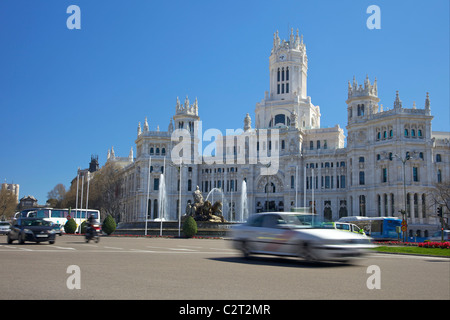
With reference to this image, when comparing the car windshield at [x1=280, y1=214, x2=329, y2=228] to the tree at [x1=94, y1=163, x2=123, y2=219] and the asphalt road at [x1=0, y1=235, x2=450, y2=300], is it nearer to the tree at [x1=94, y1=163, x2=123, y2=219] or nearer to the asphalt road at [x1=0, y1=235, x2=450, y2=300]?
the asphalt road at [x1=0, y1=235, x2=450, y2=300]

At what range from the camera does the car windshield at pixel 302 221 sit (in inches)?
596

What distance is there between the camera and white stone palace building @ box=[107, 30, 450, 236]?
68438 mm

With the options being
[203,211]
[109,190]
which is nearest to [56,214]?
[203,211]

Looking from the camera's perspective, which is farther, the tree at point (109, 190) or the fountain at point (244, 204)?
the tree at point (109, 190)

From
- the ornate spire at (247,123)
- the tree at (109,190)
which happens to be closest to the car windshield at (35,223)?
the tree at (109,190)

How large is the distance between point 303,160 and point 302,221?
228ft

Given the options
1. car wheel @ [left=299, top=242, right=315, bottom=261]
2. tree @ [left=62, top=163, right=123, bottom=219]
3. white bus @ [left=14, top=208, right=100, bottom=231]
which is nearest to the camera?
car wheel @ [left=299, top=242, right=315, bottom=261]

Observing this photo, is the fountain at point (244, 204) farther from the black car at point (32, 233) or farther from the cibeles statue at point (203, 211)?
the black car at point (32, 233)

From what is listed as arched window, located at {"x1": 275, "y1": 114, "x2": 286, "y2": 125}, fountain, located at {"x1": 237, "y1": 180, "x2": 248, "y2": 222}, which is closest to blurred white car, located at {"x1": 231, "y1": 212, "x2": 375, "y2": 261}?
fountain, located at {"x1": 237, "y1": 180, "x2": 248, "y2": 222}

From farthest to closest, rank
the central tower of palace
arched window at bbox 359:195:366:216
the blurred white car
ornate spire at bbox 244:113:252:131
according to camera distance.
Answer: the central tower of palace → ornate spire at bbox 244:113:252:131 → arched window at bbox 359:195:366:216 → the blurred white car
